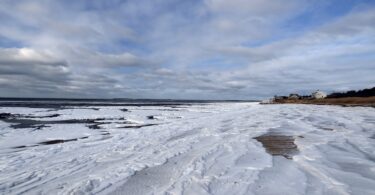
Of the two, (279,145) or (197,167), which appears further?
(279,145)

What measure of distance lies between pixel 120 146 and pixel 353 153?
649 centimetres

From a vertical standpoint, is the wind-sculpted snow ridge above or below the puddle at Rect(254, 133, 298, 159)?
below

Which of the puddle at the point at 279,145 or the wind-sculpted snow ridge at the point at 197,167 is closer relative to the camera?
the wind-sculpted snow ridge at the point at 197,167

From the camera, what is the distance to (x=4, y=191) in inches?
224

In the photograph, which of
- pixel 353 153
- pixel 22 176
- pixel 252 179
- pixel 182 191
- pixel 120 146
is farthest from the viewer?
pixel 120 146

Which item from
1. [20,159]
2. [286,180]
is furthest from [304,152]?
[20,159]

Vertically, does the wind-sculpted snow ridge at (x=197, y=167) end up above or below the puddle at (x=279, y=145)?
below

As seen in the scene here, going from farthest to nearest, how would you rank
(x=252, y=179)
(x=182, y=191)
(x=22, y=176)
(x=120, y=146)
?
(x=120, y=146) < (x=22, y=176) < (x=252, y=179) < (x=182, y=191)

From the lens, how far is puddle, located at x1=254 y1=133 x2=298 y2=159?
8.75m

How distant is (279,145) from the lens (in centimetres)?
1017

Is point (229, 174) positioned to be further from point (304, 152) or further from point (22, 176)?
point (22, 176)

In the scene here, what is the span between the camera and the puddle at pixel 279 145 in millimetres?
8750

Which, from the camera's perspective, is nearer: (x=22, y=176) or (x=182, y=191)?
(x=182, y=191)

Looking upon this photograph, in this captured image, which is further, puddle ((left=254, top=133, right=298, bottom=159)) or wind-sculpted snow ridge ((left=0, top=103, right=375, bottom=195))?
puddle ((left=254, top=133, right=298, bottom=159))
